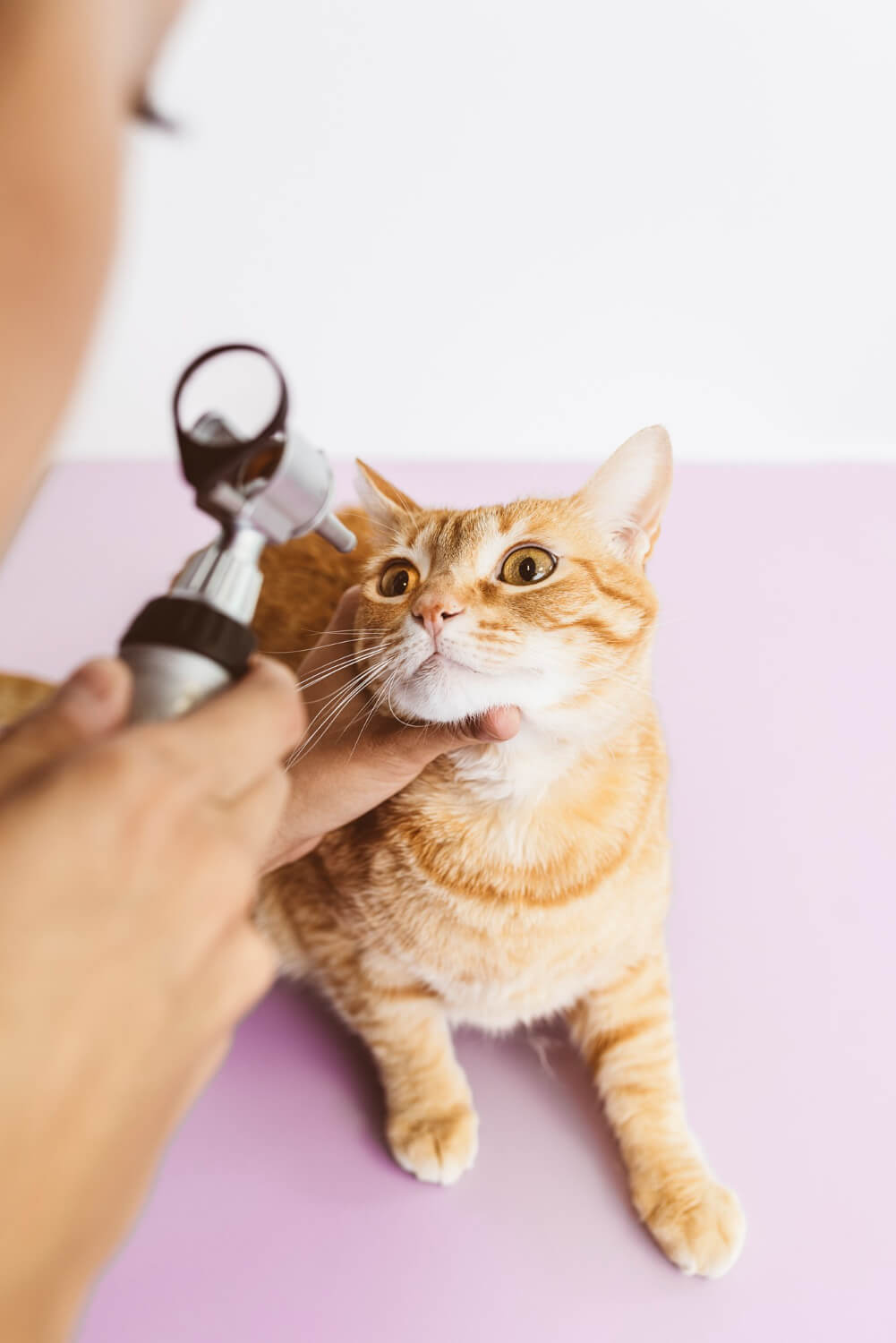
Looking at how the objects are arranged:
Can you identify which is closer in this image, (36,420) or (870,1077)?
(36,420)

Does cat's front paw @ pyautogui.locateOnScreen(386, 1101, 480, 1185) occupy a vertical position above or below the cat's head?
below

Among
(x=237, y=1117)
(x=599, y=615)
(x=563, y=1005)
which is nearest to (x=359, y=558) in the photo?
(x=599, y=615)

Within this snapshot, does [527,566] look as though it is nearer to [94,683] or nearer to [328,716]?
[328,716]

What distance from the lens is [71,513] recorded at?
111 inches

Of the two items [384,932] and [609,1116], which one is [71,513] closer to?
[384,932]

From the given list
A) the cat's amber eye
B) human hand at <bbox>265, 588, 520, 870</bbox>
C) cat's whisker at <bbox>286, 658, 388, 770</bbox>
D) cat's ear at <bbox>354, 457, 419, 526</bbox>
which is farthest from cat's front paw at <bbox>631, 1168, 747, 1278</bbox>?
cat's ear at <bbox>354, 457, 419, 526</bbox>

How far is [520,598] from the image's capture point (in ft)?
4.10

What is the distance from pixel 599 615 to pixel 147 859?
2.69 feet

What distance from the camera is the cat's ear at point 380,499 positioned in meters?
1.45

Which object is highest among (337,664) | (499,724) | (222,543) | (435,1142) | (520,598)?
(222,543)

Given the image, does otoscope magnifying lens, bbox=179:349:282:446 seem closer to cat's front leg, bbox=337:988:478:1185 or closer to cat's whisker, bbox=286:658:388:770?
cat's whisker, bbox=286:658:388:770

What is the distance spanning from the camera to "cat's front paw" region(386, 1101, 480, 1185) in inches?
58.2

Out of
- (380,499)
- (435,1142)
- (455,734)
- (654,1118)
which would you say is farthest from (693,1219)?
(380,499)

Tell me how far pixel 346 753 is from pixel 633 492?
498mm
